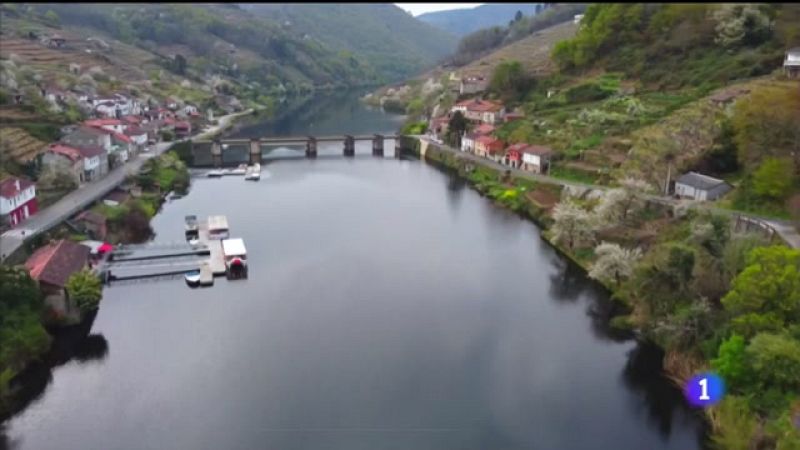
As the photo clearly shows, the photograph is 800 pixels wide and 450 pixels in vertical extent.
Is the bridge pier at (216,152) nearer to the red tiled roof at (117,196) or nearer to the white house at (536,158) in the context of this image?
the red tiled roof at (117,196)

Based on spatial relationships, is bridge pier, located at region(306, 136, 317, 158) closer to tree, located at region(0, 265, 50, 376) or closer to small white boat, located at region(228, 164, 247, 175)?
small white boat, located at region(228, 164, 247, 175)

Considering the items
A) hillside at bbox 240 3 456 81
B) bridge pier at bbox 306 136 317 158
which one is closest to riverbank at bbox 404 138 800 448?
bridge pier at bbox 306 136 317 158

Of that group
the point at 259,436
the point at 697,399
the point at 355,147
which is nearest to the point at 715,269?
the point at 697,399

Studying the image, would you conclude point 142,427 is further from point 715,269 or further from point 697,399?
point 715,269

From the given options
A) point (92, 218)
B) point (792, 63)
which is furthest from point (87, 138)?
point (792, 63)

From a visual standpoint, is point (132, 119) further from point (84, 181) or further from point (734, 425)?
point (734, 425)

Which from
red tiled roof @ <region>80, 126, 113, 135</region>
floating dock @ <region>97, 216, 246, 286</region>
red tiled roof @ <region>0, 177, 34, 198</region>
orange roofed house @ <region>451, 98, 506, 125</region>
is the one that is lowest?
floating dock @ <region>97, 216, 246, 286</region>
